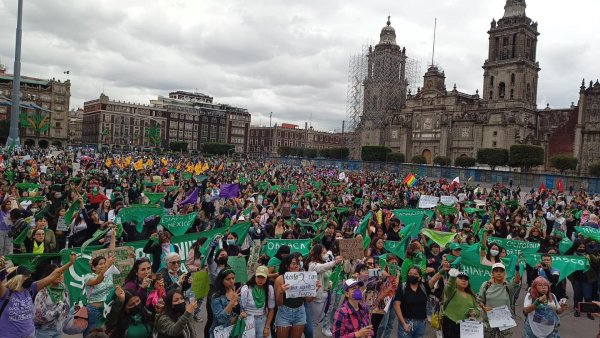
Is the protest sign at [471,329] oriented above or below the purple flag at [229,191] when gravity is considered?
below

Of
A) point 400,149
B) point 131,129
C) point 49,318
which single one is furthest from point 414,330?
point 131,129

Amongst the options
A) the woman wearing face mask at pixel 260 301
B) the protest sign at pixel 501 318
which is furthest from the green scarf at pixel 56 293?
the protest sign at pixel 501 318

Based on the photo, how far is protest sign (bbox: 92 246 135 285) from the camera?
20.0 ft

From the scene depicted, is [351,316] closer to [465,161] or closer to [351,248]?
[351,248]

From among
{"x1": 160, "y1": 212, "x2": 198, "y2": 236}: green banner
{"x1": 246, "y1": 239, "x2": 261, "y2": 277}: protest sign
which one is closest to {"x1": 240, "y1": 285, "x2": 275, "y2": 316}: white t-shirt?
{"x1": 246, "y1": 239, "x2": 261, "y2": 277}: protest sign

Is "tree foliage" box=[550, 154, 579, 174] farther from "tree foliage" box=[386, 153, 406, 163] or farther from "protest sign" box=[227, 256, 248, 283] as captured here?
"protest sign" box=[227, 256, 248, 283]

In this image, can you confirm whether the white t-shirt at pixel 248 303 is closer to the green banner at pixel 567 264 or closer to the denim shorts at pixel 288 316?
the denim shorts at pixel 288 316

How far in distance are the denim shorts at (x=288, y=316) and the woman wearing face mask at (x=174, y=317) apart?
4.67 feet

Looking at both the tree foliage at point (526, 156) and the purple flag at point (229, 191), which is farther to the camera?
the tree foliage at point (526, 156)

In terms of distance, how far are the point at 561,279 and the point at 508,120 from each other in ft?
233

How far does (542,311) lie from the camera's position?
5973 mm

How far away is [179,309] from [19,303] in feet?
5.25

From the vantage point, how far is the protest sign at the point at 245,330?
558cm

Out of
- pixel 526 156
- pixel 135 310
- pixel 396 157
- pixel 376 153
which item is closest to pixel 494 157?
pixel 526 156
